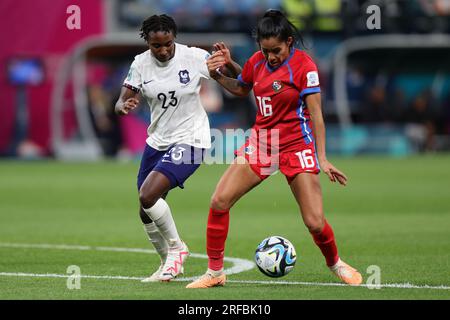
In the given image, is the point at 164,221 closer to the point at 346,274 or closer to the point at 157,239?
the point at 157,239

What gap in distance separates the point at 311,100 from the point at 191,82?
5.11ft

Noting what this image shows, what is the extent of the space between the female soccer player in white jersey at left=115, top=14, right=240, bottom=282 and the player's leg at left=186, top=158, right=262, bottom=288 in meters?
0.65

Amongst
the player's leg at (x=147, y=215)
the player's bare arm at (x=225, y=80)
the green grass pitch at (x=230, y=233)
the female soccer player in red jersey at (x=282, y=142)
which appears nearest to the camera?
the green grass pitch at (x=230, y=233)

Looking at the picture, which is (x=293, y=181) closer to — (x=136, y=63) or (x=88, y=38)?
(x=136, y=63)

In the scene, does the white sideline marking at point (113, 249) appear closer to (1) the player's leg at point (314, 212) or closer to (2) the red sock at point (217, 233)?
(2) the red sock at point (217, 233)

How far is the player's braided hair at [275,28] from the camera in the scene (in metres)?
9.38

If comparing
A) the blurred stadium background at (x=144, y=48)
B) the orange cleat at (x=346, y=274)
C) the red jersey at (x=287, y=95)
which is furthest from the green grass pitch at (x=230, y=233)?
the blurred stadium background at (x=144, y=48)

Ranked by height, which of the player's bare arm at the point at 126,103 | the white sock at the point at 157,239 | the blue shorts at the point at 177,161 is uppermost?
the player's bare arm at the point at 126,103

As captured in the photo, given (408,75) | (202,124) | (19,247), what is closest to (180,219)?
(19,247)

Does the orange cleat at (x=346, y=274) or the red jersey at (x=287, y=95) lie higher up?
the red jersey at (x=287, y=95)

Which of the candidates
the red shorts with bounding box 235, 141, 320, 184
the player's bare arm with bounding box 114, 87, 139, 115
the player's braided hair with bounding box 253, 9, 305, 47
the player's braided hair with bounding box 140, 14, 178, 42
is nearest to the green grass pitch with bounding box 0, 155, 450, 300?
the red shorts with bounding box 235, 141, 320, 184

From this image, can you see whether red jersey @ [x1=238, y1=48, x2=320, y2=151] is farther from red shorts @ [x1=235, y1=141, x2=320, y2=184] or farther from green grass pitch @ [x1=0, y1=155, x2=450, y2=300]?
green grass pitch @ [x1=0, y1=155, x2=450, y2=300]

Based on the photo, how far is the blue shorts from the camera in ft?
33.6

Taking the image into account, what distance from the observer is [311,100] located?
943 centimetres
